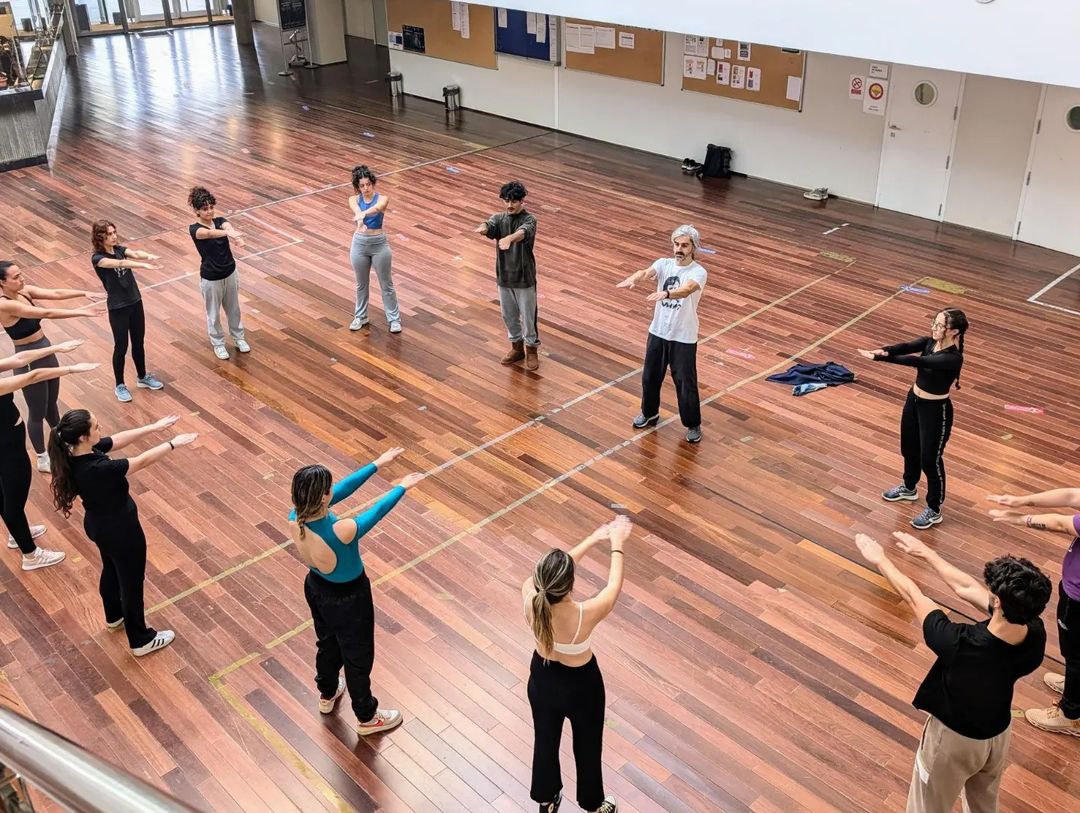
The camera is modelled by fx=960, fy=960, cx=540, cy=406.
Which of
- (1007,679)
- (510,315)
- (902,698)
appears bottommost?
(902,698)

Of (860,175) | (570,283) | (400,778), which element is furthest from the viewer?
(860,175)

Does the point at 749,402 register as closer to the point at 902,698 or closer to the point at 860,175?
the point at 902,698

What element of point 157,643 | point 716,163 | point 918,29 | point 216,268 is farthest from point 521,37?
point 157,643

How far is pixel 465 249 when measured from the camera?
34.7ft

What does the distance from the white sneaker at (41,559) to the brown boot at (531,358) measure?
3.78 m

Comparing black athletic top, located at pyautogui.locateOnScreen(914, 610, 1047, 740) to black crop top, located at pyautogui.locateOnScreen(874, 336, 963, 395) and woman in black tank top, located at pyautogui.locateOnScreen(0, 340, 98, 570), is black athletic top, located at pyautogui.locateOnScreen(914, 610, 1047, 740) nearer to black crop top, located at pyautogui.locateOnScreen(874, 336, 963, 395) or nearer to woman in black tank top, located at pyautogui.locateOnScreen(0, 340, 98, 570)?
black crop top, located at pyautogui.locateOnScreen(874, 336, 963, 395)

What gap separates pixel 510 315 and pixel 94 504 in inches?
159

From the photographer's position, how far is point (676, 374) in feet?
21.9

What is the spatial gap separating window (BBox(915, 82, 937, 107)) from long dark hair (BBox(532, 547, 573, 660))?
9.39 m

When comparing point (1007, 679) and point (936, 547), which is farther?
point (936, 547)

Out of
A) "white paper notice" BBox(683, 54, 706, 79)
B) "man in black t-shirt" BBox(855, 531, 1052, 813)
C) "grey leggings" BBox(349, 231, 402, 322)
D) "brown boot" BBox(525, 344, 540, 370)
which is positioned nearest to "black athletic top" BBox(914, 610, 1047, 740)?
"man in black t-shirt" BBox(855, 531, 1052, 813)

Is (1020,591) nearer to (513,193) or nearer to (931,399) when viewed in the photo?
(931,399)

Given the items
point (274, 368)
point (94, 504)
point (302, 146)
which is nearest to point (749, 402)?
point (274, 368)

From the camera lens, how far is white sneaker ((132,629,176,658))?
16.5 ft
